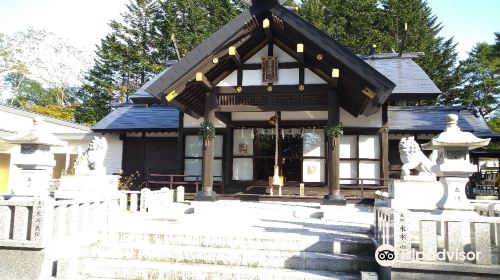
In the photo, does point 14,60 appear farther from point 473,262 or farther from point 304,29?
point 473,262

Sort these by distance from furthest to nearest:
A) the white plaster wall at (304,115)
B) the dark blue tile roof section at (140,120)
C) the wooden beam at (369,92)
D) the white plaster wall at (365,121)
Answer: the dark blue tile roof section at (140,120) < the white plaster wall at (304,115) < the white plaster wall at (365,121) < the wooden beam at (369,92)

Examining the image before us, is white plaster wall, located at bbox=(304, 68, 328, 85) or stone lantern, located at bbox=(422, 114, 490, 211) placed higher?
white plaster wall, located at bbox=(304, 68, 328, 85)

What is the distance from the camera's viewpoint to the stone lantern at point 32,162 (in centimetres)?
752

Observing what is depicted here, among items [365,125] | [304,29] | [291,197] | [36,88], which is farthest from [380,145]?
[36,88]

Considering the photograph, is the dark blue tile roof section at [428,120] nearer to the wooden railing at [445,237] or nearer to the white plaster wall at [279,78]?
the white plaster wall at [279,78]

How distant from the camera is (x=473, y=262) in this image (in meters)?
4.96

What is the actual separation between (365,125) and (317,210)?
451 cm

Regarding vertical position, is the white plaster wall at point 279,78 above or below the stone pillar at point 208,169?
above

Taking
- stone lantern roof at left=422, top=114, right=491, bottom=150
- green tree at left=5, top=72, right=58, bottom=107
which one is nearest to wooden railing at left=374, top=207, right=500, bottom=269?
stone lantern roof at left=422, top=114, right=491, bottom=150

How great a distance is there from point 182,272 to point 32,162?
13.9 ft

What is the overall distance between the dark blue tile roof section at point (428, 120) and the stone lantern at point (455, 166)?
25.4ft

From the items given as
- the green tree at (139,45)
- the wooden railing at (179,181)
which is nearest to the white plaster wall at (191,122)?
the wooden railing at (179,181)

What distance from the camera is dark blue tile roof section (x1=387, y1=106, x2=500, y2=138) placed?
1377 centimetres

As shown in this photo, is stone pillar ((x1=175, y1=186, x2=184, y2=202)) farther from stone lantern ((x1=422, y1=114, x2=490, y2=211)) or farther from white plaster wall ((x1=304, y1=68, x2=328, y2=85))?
stone lantern ((x1=422, y1=114, x2=490, y2=211))
